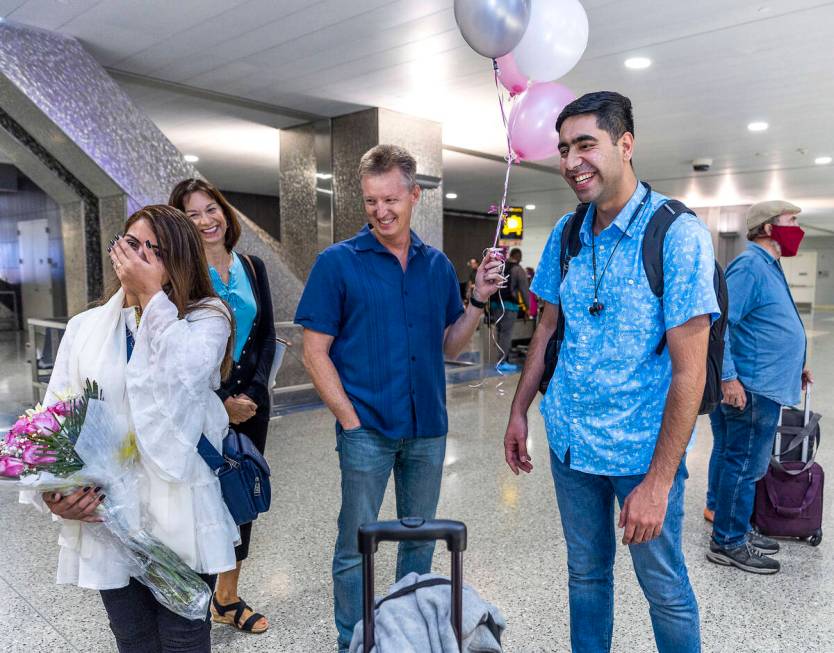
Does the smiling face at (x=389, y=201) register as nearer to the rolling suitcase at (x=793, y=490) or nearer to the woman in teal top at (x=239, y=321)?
the woman in teal top at (x=239, y=321)

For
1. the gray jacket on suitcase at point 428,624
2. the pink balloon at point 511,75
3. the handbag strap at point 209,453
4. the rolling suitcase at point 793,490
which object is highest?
the pink balloon at point 511,75

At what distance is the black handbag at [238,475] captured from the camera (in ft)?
4.47

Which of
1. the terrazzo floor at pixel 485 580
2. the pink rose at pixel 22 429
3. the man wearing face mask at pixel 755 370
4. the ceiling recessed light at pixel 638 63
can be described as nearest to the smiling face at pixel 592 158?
the pink rose at pixel 22 429

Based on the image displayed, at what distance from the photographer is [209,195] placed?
205 cm

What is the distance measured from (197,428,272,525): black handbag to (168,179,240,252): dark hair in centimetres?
90

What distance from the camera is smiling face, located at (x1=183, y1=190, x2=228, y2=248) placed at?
2.00 meters

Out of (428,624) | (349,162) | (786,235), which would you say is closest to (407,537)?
(428,624)

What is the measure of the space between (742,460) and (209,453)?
6.98 feet

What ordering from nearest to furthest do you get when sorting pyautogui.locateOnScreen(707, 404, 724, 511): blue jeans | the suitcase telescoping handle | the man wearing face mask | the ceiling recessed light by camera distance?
the suitcase telescoping handle, the man wearing face mask, pyautogui.locateOnScreen(707, 404, 724, 511): blue jeans, the ceiling recessed light

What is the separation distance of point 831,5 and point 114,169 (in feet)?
16.0

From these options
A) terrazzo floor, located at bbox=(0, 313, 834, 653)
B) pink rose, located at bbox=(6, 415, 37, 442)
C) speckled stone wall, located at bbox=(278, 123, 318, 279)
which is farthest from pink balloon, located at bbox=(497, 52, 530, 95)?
speckled stone wall, located at bbox=(278, 123, 318, 279)

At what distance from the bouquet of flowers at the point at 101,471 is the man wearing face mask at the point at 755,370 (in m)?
2.03

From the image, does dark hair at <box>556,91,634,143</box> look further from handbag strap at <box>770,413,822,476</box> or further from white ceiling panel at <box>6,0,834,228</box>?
white ceiling panel at <box>6,0,834,228</box>

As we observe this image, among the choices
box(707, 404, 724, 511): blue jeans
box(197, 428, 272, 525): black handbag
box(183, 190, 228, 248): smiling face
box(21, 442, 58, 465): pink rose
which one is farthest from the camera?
box(707, 404, 724, 511): blue jeans
